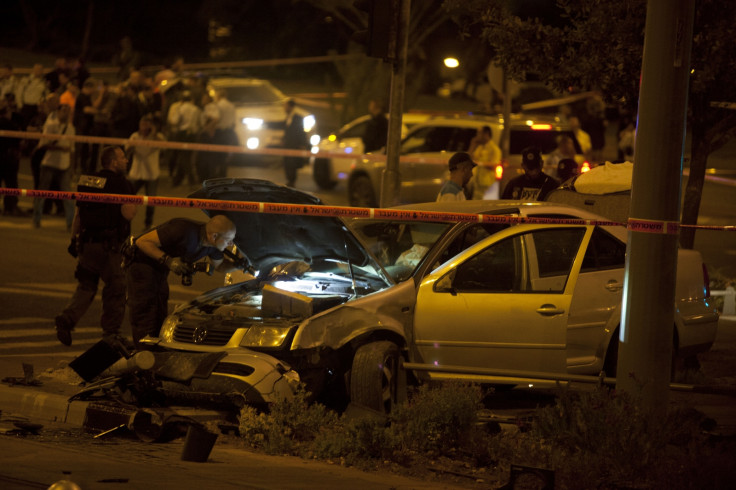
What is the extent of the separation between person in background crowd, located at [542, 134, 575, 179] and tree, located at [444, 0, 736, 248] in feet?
16.9

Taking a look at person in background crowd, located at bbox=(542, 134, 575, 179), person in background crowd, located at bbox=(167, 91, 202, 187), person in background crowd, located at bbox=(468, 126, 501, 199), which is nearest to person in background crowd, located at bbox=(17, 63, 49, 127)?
person in background crowd, located at bbox=(167, 91, 202, 187)

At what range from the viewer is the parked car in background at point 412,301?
25.5 feet

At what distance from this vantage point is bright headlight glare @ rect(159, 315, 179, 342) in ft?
26.6

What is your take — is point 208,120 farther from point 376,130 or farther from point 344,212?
point 344,212

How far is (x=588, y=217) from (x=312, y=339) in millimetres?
2571

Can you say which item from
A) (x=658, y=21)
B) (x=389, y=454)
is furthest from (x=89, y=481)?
(x=658, y=21)

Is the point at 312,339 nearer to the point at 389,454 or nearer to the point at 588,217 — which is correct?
the point at 389,454

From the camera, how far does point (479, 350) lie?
8.20 m

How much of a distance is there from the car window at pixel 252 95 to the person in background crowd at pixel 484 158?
8.28 m

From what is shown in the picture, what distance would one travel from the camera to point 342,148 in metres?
22.0

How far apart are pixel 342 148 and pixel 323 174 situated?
0.99 m

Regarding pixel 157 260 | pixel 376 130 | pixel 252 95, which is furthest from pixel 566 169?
pixel 252 95

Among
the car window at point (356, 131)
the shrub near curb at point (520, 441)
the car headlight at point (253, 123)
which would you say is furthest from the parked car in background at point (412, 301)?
the car headlight at point (253, 123)

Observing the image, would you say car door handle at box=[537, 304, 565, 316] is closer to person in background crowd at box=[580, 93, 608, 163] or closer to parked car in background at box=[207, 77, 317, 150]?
parked car in background at box=[207, 77, 317, 150]
